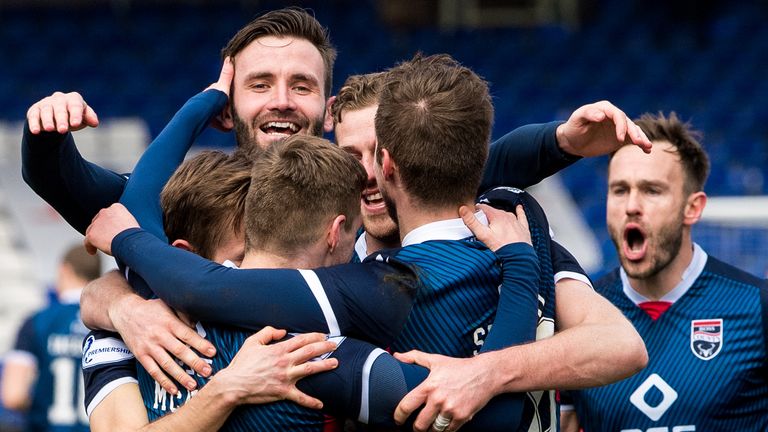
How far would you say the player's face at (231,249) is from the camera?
3.05 metres

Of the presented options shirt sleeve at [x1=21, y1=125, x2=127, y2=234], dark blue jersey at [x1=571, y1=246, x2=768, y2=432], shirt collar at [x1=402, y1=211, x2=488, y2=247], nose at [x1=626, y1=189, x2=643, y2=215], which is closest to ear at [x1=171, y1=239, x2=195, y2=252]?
shirt sleeve at [x1=21, y1=125, x2=127, y2=234]

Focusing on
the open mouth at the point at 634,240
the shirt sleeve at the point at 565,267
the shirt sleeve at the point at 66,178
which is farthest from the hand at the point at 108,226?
the open mouth at the point at 634,240

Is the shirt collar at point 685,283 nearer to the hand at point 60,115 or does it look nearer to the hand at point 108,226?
the hand at point 108,226

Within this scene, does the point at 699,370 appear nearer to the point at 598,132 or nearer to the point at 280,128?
the point at 598,132

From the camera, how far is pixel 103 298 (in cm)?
313

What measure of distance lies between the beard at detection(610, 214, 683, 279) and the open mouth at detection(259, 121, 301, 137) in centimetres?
157

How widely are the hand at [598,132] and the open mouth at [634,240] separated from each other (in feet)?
4.92

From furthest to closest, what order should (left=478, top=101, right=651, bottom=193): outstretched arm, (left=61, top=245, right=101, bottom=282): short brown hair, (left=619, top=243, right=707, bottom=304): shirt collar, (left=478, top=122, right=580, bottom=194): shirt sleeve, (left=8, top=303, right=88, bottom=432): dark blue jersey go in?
(left=61, top=245, right=101, bottom=282): short brown hair, (left=8, top=303, right=88, bottom=432): dark blue jersey, (left=619, top=243, right=707, bottom=304): shirt collar, (left=478, top=122, right=580, bottom=194): shirt sleeve, (left=478, top=101, right=651, bottom=193): outstretched arm

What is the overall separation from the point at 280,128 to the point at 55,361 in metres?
3.21

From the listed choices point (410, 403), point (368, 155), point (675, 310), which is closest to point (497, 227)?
point (410, 403)

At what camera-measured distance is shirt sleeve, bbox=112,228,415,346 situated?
2.64 metres

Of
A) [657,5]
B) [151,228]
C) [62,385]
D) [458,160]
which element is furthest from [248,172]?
[657,5]

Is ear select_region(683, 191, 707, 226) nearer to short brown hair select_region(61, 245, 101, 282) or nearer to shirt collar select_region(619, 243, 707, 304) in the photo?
shirt collar select_region(619, 243, 707, 304)

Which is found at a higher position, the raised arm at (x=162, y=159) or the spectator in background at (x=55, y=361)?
the raised arm at (x=162, y=159)
